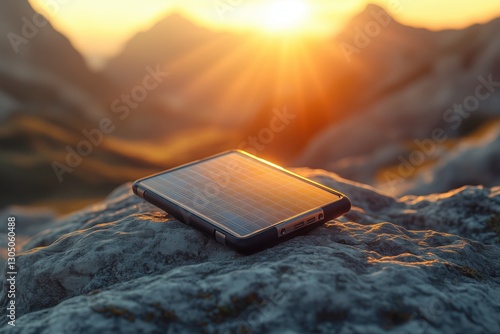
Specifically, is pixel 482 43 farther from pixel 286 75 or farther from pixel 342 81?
pixel 286 75

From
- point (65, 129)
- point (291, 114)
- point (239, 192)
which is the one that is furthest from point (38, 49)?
point (239, 192)

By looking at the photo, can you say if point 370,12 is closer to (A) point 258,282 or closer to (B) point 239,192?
(B) point 239,192

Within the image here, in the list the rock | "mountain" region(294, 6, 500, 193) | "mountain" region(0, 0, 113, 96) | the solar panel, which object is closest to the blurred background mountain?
the rock

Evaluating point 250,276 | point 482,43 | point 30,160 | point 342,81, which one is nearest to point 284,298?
point 250,276

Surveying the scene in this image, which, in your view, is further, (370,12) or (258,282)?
(370,12)

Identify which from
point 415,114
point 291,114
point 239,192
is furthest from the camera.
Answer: point 291,114

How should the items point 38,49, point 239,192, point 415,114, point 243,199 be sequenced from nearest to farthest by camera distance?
point 243,199 → point 239,192 → point 415,114 → point 38,49

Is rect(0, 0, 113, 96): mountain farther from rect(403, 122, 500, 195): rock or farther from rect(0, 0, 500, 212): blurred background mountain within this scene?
rect(403, 122, 500, 195): rock

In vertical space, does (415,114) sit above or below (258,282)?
below
